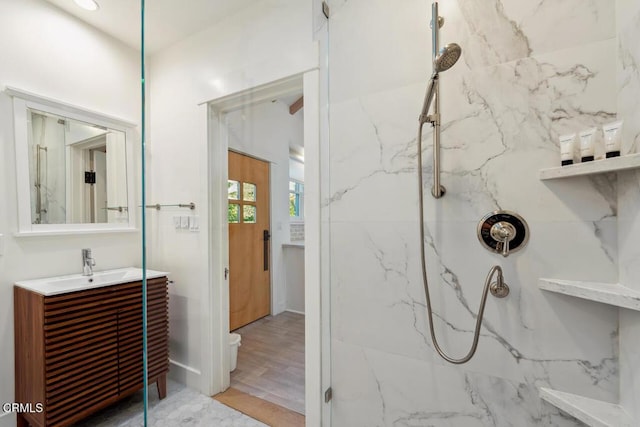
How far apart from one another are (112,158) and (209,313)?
4.20ft

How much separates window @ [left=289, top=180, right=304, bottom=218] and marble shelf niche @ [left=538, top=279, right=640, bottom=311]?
99 centimetres

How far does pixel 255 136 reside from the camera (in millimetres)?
1635

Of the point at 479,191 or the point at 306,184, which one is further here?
the point at 306,184

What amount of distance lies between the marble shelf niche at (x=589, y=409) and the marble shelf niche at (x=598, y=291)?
1.08 ft

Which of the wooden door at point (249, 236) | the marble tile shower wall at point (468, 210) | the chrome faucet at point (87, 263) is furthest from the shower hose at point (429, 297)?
the chrome faucet at point (87, 263)

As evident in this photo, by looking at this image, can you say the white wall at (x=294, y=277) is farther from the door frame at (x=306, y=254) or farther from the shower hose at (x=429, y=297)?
the shower hose at (x=429, y=297)

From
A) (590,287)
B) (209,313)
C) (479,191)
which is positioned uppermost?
(479,191)

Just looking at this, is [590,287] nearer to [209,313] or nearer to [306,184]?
[306,184]

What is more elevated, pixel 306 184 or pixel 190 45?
pixel 190 45

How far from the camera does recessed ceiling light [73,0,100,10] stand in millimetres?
1511

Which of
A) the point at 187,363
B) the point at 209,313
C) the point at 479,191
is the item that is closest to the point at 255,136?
the point at 209,313

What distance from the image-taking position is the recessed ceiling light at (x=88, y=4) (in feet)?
4.96

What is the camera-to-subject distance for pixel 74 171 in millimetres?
1624

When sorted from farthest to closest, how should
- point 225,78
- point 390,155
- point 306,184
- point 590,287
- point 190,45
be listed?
1. point 190,45
2. point 225,78
3. point 306,184
4. point 390,155
5. point 590,287
